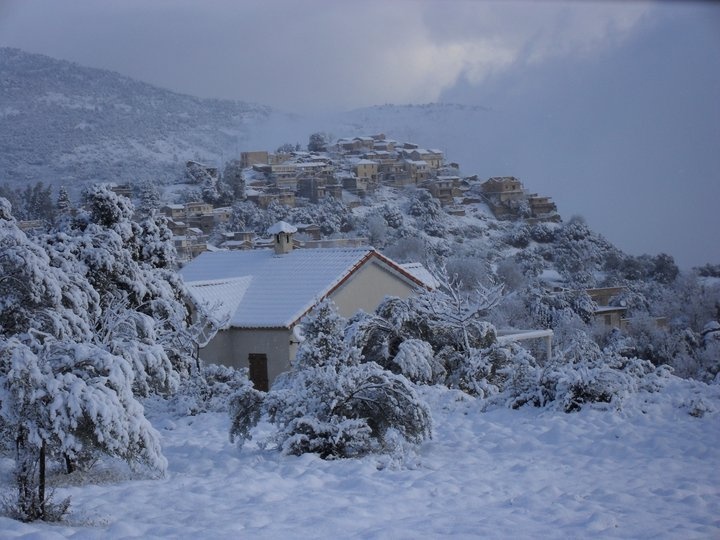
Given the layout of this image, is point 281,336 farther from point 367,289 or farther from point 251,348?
point 367,289

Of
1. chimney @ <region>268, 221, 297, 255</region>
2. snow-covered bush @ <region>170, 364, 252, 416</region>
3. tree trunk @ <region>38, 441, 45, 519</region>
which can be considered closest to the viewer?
tree trunk @ <region>38, 441, 45, 519</region>

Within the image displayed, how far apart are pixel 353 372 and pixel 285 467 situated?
4.54 ft

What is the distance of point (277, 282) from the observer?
22516 millimetres

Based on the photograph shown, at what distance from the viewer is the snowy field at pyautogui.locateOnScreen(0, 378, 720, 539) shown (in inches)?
239

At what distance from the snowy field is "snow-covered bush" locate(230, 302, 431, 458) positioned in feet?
0.84

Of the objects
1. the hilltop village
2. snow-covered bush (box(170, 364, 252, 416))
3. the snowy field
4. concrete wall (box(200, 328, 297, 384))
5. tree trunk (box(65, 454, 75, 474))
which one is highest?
the hilltop village

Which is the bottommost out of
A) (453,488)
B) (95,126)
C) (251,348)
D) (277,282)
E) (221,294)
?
(453,488)

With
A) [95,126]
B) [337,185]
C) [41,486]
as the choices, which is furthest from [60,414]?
[95,126]

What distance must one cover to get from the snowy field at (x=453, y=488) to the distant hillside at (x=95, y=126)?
75475 mm

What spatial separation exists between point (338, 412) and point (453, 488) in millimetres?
1847

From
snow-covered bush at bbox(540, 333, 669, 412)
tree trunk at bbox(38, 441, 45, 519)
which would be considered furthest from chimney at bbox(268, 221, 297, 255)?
tree trunk at bbox(38, 441, 45, 519)

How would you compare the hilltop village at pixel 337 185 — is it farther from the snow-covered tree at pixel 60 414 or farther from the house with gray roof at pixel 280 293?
the snow-covered tree at pixel 60 414

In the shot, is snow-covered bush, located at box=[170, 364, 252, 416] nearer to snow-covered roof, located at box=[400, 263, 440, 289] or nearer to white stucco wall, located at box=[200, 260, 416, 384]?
white stucco wall, located at box=[200, 260, 416, 384]

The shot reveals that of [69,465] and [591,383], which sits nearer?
[69,465]
